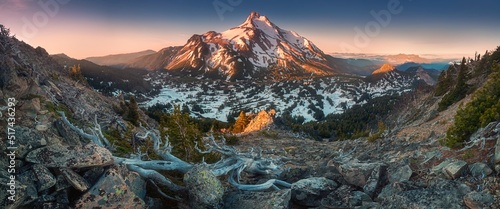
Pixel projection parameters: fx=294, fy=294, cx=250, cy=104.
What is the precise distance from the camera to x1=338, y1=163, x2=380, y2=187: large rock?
11.6 meters

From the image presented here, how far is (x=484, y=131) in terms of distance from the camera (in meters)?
11.8

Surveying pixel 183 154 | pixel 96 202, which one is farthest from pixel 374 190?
pixel 183 154

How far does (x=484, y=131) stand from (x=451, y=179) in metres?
4.07

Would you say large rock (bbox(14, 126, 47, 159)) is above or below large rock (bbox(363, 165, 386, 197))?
above

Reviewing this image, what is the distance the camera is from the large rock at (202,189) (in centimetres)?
905

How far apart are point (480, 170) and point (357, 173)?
13.0 feet

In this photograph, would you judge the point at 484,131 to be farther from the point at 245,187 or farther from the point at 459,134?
the point at 245,187

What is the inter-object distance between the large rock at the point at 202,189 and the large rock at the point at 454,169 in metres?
7.50

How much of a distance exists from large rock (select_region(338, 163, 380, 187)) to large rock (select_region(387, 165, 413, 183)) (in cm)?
79

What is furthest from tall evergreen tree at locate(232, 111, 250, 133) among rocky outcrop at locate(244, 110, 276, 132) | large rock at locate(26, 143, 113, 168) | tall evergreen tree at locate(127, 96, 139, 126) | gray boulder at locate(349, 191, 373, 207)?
large rock at locate(26, 143, 113, 168)

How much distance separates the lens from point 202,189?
9.09 m

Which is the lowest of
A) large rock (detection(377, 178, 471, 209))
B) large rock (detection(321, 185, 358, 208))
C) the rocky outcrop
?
the rocky outcrop

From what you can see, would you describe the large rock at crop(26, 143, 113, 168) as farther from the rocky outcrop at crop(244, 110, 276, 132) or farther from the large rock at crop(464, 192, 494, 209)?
the rocky outcrop at crop(244, 110, 276, 132)

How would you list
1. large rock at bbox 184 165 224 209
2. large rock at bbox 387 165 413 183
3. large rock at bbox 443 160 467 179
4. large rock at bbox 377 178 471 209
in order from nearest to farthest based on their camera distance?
large rock at bbox 377 178 471 209
large rock at bbox 184 165 224 209
large rock at bbox 443 160 467 179
large rock at bbox 387 165 413 183
